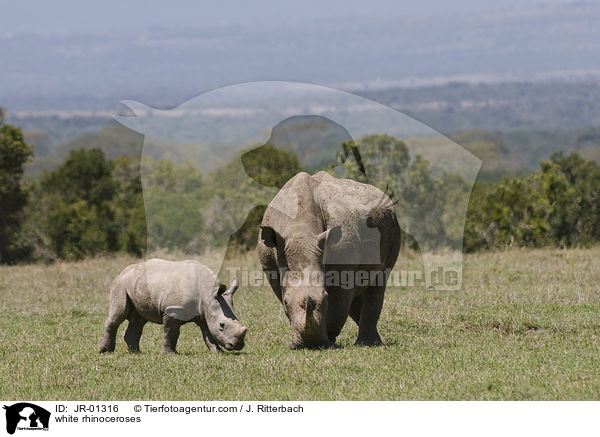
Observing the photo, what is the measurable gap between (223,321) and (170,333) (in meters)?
0.79

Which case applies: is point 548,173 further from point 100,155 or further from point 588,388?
point 588,388

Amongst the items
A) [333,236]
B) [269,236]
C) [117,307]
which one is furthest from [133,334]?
[333,236]

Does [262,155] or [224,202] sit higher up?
[262,155]

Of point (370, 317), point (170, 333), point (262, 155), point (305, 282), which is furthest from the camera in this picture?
point (262, 155)

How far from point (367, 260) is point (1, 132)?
2245 cm

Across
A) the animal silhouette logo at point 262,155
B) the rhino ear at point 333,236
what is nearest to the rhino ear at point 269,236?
the rhino ear at point 333,236

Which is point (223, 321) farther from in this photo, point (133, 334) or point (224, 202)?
point (224, 202)

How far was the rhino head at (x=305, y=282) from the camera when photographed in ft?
38.8

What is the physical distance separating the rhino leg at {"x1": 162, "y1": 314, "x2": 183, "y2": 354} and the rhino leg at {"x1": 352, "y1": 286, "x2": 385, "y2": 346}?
245 cm

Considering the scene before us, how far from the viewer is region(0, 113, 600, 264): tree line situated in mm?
14289

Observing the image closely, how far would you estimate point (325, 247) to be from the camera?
12250mm

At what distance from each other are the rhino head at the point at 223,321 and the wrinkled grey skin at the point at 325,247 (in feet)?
2.29
